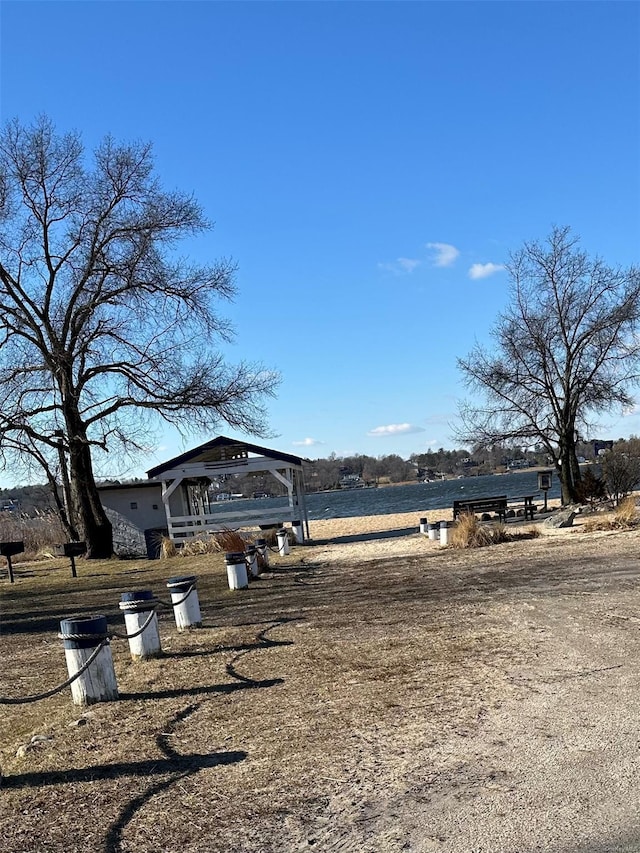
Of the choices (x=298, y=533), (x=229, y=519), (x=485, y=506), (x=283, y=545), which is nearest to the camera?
(x=283, y=545)

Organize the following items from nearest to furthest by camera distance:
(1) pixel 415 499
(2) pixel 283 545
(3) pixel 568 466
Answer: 1. (2) pixel 283 545
2. (3) pixel 568 466
3. (1) pixel 415 499

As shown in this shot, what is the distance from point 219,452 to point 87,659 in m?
20.6

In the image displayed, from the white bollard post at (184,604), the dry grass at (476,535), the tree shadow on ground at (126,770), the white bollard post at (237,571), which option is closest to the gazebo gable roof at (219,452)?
the dry grass at (476,535)

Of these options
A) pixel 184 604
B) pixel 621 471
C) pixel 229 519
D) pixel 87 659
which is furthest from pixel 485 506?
pixel 87 659

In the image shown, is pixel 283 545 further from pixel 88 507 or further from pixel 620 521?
pixel 620 521

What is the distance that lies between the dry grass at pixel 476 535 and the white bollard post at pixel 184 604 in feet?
30.1

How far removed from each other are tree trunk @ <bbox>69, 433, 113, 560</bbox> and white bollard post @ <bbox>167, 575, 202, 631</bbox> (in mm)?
15591

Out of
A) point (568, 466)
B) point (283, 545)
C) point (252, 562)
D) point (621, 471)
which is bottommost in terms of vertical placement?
point (283, 545)

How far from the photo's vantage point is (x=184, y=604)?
8555 mm

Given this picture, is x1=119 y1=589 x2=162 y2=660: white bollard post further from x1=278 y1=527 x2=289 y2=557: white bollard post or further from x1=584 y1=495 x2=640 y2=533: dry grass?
x1=278 y1=527 x2=289 y2=557: white bollard post

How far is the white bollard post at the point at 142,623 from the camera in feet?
22.9

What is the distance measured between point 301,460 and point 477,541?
904 centimetres

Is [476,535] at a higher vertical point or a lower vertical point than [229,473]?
lower

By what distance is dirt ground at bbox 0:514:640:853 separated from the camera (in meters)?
3.35
